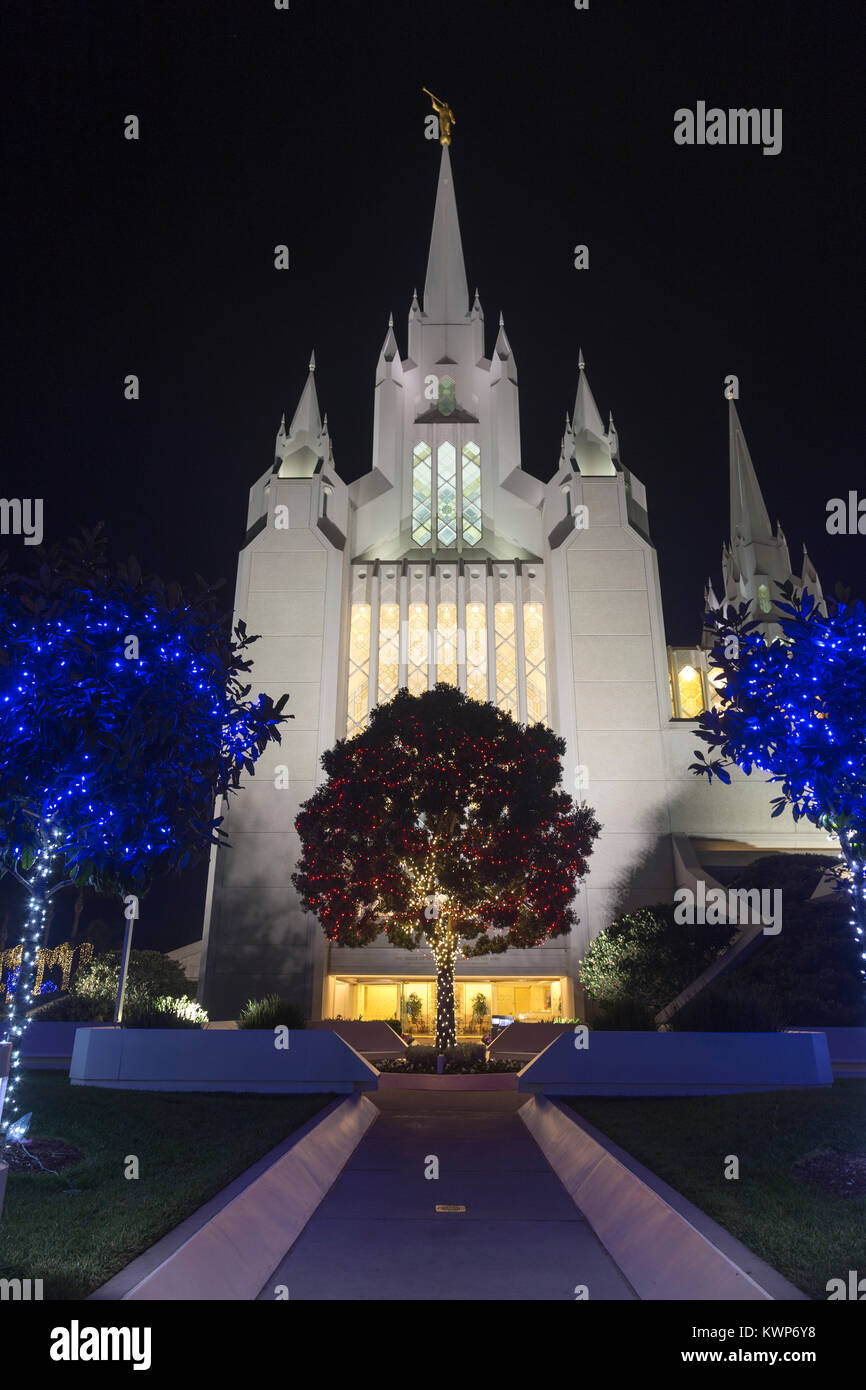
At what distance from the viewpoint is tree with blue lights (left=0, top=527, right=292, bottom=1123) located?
25.2 feet

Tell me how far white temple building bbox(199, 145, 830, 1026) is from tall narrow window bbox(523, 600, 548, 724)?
0.15 m

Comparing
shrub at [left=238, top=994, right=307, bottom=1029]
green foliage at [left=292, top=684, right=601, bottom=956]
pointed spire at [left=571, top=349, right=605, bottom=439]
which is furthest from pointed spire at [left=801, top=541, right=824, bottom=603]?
shrub at [left=238, top=994, right=307, bottom=1029]

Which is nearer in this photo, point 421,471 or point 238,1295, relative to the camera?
point 238,1295

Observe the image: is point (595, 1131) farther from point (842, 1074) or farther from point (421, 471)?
point (421, 471)

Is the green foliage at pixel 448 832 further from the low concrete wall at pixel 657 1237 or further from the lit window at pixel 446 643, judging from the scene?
the lit window at pixel 446 643

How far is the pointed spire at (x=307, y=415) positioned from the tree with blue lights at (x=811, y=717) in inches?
1552

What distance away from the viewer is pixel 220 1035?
13695mm

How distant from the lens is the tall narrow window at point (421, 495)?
142 ft

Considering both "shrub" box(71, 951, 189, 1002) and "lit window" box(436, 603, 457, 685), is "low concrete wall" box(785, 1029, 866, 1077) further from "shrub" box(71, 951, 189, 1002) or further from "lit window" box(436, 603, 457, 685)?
"lit window" box(436, 603, 457, 685)

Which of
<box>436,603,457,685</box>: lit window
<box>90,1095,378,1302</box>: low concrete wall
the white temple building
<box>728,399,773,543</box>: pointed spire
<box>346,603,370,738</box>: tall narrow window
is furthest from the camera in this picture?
<box>728,399,773,543</box>: pointed spire

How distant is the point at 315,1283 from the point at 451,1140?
6079 millimetres

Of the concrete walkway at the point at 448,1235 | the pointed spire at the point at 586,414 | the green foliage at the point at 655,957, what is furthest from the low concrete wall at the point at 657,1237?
the pointed spire at the point at 586,414

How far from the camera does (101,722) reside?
7.80m
